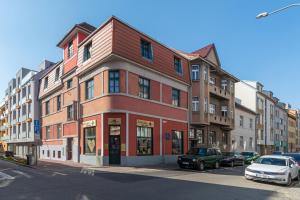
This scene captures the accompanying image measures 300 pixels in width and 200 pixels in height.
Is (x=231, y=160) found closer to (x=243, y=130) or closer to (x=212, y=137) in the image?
(x=212, y=137)

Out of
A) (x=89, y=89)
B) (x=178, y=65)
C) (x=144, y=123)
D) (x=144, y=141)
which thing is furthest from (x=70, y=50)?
(x=144, y=141)

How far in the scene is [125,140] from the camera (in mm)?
21906

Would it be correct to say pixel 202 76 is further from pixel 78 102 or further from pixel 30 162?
pixel 30 162

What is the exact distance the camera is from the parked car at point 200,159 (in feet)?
68.0

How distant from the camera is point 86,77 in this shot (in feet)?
83.1

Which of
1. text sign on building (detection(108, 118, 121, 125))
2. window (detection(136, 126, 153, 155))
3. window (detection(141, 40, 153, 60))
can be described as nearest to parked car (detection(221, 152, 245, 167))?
window (detection(136, 126, 153, 155))

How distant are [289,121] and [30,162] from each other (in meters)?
73.2

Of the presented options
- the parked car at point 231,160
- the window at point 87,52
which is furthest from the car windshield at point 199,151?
the window at point 87,52

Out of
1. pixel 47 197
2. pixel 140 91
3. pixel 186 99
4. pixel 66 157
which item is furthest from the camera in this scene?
pixel 186 99

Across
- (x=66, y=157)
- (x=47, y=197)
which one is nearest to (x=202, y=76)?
(x=66, y=157)

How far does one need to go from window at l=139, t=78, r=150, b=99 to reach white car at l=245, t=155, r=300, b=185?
11279 mm

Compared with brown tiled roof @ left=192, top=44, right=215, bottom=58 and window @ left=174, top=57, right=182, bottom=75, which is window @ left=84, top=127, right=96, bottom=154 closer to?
window @ left=174, top=57, right=182, bottom=75

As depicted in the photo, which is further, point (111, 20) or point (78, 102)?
point (78, 102)

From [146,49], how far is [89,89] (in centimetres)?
602
